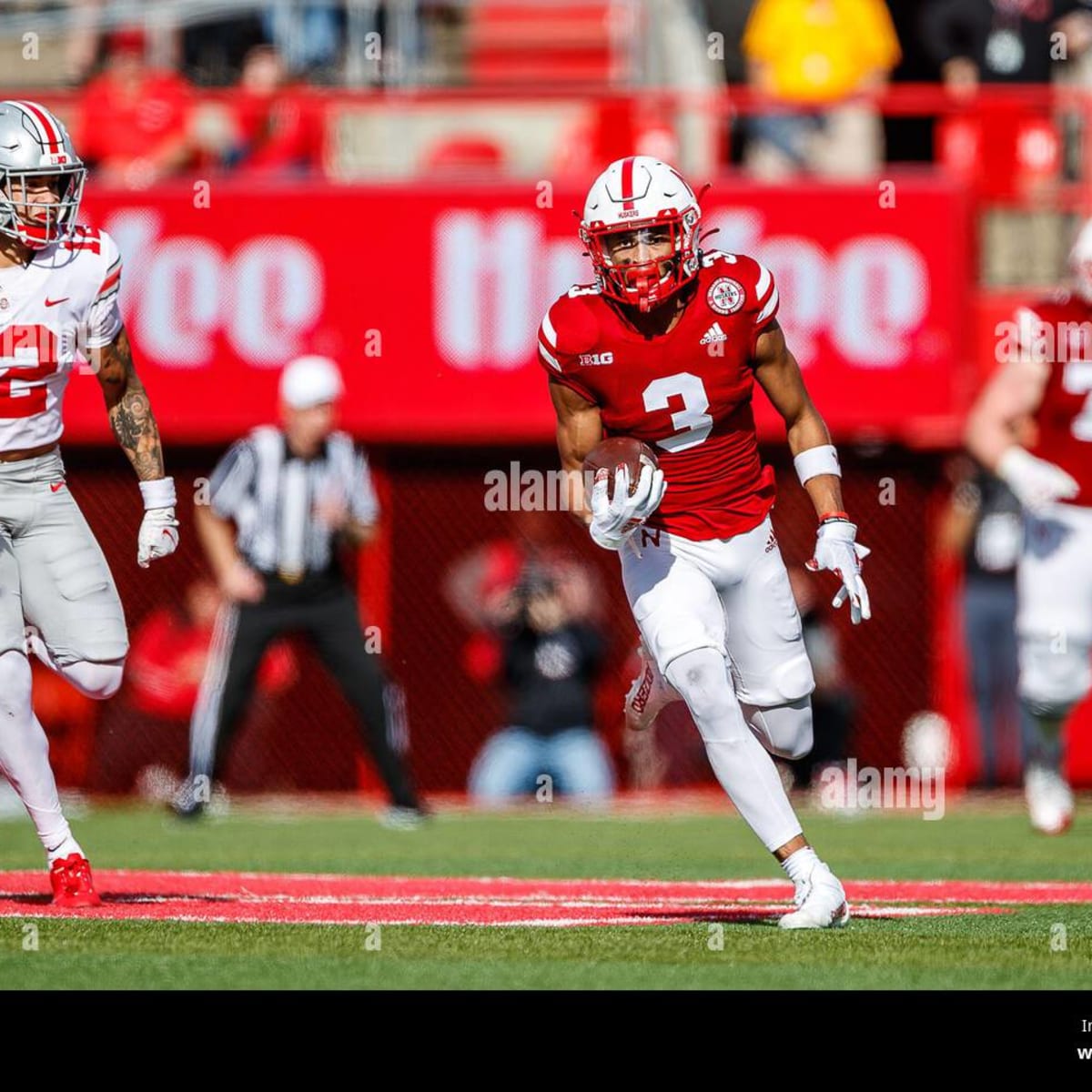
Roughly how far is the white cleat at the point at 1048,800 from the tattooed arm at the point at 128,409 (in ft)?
14.2

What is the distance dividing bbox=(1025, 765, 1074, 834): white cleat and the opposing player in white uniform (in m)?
4.37

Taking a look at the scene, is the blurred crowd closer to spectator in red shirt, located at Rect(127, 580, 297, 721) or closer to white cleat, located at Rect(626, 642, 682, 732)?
spectator in red shirt, located at Rect(127, 580, 297, 721)

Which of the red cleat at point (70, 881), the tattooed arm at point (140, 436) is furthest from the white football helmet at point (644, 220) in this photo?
the red cleat at point (70, 881)

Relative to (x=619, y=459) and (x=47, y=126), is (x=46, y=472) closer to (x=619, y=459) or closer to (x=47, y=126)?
(x=47, y=126)

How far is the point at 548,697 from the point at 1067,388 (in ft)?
12.1

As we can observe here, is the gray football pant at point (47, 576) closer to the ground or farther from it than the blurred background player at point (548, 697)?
farther from it

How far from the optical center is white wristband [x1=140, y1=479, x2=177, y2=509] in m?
6.97

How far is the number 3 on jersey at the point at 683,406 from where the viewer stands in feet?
21.5

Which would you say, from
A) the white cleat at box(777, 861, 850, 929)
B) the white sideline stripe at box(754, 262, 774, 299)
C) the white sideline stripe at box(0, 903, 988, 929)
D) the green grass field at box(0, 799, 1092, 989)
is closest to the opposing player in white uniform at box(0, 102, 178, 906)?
the white sideline stripe at box(0, 903, 988, 929)

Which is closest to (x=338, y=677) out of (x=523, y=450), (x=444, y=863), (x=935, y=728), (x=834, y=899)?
(x=444, y=863)

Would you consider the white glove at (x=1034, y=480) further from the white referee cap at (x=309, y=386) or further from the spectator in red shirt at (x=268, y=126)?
the spectator in red shirt at (x=268, y=126)

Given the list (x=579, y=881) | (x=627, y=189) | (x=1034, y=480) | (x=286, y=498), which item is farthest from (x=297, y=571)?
(x=627, y=189)

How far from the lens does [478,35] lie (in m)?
15.1

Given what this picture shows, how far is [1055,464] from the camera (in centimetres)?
956
